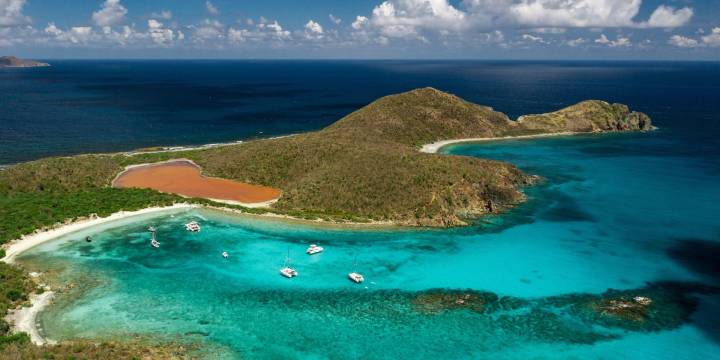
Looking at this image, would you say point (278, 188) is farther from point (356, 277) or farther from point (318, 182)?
point (356, 277)

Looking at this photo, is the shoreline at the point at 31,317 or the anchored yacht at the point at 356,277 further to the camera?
the anchored yacht at the point at 356,277

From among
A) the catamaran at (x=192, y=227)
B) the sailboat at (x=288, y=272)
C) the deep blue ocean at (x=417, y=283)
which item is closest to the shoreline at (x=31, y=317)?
the deep blue ocean at (x=417, y=283)

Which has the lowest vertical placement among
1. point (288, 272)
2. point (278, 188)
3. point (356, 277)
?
point (356, 277)

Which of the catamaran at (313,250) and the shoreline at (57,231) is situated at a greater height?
the shoreline at (57,231)

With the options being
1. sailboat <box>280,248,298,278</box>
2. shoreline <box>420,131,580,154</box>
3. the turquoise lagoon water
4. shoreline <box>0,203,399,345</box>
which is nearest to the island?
shoreline <box>0,203,399,345</box>

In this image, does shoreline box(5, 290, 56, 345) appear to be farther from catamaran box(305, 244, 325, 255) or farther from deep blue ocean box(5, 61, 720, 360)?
catamaran box(305, 244, 325, 255)

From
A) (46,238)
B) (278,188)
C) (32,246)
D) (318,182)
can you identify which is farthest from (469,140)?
(32,246)

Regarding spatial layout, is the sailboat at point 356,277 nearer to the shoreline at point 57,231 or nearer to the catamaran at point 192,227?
the catamaran at point 192,227
